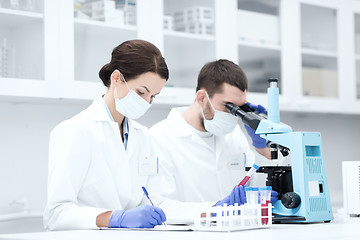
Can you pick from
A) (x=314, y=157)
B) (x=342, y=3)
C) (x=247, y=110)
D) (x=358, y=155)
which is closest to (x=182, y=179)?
(x=247, y=110)

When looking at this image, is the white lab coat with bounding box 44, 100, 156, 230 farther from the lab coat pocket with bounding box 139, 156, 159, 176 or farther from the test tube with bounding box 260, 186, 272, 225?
the test tube with bounding box 260, 186, 272, 225

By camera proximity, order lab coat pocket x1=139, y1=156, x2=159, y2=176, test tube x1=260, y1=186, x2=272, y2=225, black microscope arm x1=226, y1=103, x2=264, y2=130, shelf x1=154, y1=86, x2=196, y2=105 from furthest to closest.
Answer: shelf x1=154, y1=86, x2=196, y2=105
lab coat pocket x1=139, y1=156, x2=159, y2=176
black microscope arm x1=226, y1=103, x2=264, y2=130
test tube x1=260, y1=186, x2=272, y2=225

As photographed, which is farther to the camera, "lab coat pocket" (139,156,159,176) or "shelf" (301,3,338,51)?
"shelf" (301,3,338,51)

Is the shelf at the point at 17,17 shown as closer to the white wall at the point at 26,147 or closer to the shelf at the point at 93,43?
the shelf at the point at 93,43

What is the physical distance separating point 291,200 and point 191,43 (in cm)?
152

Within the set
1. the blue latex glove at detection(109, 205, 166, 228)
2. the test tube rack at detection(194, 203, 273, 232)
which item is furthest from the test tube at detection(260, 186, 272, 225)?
the blue latex glove at detection(109, 205, 166, 228)

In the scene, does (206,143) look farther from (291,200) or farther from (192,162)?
(291,200)

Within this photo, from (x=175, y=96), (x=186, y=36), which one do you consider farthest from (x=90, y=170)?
(x=186, y=36)

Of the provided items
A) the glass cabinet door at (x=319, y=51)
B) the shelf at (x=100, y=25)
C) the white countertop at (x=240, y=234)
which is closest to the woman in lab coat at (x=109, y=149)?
the white countertop at (x=240, y=234)

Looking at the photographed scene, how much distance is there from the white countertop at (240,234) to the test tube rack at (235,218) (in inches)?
1.1

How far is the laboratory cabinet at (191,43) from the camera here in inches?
105

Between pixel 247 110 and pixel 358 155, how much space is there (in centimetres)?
229

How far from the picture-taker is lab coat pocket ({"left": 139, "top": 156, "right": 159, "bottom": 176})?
2.35m

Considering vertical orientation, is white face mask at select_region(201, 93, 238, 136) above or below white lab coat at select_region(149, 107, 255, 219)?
above
